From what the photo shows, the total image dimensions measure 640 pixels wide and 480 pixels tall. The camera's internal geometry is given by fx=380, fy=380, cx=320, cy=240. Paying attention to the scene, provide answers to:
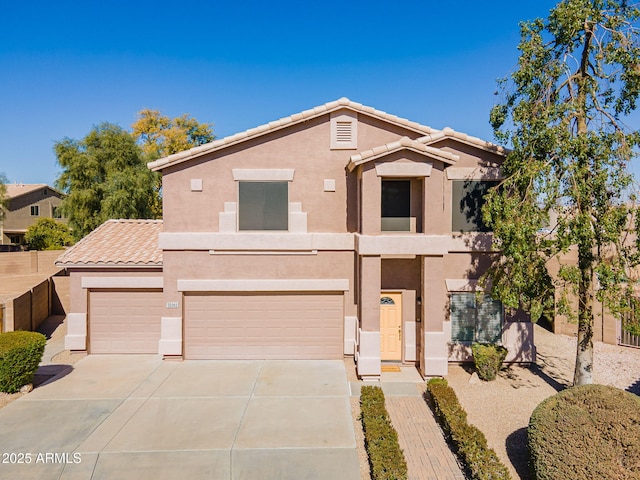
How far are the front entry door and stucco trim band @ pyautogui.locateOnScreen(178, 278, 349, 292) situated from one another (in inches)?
51.5

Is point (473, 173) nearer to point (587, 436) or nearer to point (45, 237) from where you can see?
point (587, 436)

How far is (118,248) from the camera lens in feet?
41.5

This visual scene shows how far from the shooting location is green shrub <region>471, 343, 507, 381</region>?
1047 centimetres

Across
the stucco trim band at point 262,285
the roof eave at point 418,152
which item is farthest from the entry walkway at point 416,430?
the roof eave at point 418,152

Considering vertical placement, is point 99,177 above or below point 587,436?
above

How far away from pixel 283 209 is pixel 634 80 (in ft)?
30.6

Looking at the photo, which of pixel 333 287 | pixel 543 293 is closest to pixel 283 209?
pixel 333 287

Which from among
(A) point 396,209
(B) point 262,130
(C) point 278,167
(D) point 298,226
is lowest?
(D) point 298,226

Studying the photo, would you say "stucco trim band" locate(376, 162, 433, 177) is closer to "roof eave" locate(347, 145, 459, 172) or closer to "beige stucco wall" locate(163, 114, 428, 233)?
"roof eave" locate(347, 145, 459, 172)

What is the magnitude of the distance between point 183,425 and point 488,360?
794 centimetres

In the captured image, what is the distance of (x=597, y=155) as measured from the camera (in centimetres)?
862

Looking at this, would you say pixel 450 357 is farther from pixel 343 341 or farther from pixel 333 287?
pixel 333 287

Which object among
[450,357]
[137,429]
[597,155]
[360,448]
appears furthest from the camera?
[450,357]

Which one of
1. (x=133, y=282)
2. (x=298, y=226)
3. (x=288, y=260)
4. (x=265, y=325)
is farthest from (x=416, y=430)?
(x=133, y=282)
